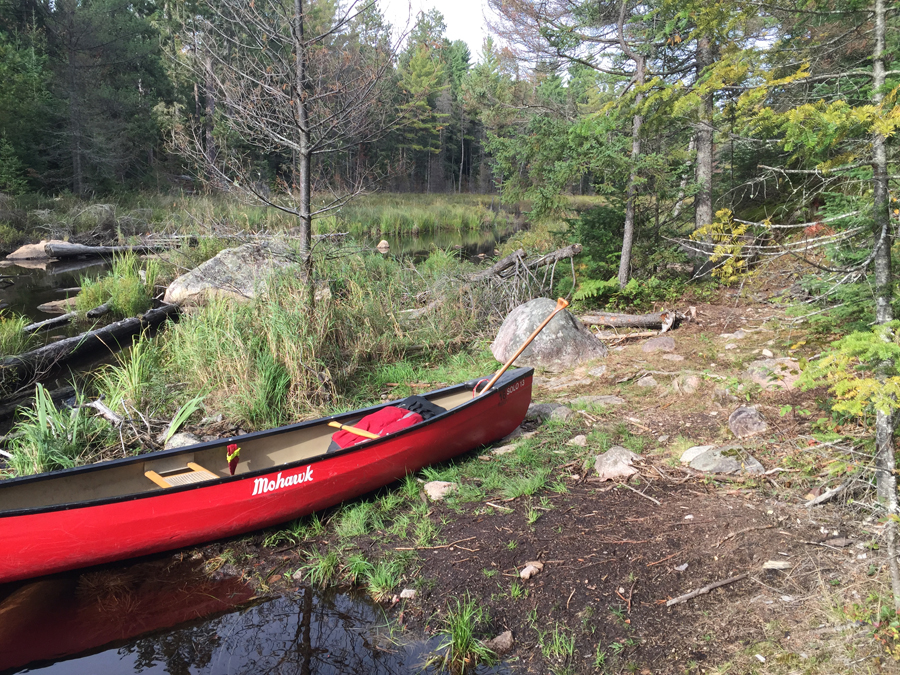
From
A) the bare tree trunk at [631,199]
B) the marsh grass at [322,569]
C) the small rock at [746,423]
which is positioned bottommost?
the marsh grass at [322,569]

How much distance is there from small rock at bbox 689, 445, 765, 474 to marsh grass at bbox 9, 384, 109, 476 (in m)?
5.19

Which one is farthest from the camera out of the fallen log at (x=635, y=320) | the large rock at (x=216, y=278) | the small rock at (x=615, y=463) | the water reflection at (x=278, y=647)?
the large rock at (x=216, y=278)

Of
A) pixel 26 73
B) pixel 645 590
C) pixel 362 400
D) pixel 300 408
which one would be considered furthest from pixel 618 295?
pixel 26 73

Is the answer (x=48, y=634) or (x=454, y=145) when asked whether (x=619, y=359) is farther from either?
(x=454, y=145)

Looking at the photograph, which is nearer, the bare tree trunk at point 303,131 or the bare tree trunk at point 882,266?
the bare tree trunk at point 882,266

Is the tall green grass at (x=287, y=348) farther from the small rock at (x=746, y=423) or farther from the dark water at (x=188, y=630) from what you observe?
the small rock at (x=746, y=423)

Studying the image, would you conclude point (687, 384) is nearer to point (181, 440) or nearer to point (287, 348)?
point (287, 348)

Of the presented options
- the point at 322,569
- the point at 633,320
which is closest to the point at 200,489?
the point at 322,569

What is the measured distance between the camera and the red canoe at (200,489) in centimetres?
350

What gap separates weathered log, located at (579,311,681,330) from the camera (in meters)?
8.05

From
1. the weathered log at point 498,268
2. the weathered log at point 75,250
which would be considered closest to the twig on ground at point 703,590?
the weathered log at point 498,268

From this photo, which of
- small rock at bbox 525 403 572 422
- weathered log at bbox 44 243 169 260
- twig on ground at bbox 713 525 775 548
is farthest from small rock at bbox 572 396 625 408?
weathered log at bbox 44 243 169 260

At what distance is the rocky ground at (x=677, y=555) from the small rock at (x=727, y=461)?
1 cm

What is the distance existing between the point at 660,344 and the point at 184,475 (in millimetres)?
5713
